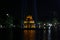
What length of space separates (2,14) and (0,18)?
487 cm

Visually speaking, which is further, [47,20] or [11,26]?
[47,20]

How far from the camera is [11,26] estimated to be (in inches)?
4390

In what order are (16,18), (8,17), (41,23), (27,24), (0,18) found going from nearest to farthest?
(0,18)
(8,17)
(16,18)
(27,24)
(41,23)

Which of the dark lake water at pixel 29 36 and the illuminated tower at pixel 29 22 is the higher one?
the illuminated tower at pixel 29 22

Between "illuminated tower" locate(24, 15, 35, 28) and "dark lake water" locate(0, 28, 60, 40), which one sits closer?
"dark lake water" locate(0, 28, 60, 40)

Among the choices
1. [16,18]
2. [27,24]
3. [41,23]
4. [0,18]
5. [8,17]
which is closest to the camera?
[0,18]

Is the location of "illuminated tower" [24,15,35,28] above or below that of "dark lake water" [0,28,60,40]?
above

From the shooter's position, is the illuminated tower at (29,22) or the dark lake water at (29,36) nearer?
the dark lake water at (29,36)

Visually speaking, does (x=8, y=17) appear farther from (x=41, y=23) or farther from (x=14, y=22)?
(x=41, y=23)

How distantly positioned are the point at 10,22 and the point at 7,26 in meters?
3.92

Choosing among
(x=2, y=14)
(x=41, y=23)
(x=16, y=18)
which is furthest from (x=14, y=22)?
(x=41, y=23)

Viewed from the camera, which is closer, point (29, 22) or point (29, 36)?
point (29, 36)

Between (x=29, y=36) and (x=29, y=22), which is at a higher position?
(x=29, y=22)

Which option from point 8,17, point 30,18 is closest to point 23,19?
point 30,18
